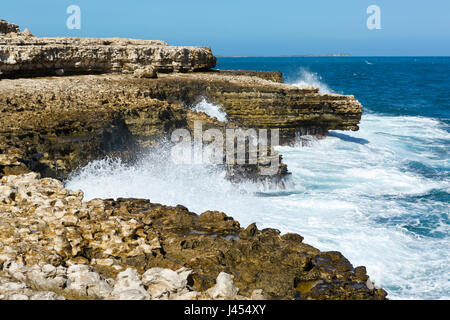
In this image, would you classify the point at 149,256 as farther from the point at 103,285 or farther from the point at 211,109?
the point at 211,109

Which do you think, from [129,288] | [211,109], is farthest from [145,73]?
[129,288]

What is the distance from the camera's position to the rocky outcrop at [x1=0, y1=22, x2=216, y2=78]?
14.8 m

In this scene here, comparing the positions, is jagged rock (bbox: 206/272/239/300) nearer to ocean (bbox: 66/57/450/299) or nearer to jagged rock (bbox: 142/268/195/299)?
jagged rock (bbox: 142/268/195/299)

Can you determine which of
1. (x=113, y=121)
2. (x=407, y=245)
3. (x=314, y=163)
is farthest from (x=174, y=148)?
(x=407, y=245)

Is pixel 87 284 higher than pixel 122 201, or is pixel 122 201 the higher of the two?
pixel 122 201

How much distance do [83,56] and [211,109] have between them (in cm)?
502

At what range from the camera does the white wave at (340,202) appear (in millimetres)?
8254

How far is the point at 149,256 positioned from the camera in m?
5.36

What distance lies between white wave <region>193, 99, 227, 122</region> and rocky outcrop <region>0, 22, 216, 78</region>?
339 centimetres

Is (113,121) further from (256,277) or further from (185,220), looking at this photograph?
(256,277)

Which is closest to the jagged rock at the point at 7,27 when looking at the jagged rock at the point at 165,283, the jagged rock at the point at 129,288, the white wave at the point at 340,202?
the white wave at the point at 340,202

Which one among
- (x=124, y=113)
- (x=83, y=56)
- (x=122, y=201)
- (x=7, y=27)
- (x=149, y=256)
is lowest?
(x=149, y=256)

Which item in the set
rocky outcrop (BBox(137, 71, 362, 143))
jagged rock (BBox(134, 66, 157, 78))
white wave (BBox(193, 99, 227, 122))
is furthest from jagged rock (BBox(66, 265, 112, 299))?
jagged rock (BBox(134, 66, 157, 78))

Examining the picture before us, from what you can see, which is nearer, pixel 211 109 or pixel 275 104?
pixel 275 104
